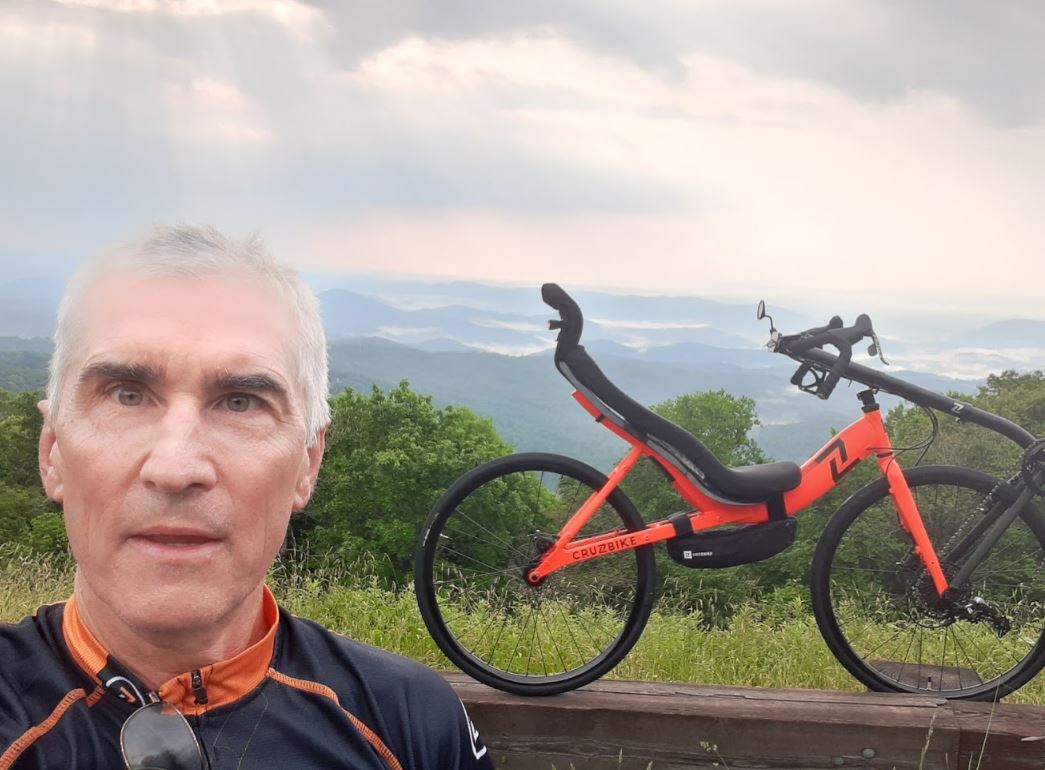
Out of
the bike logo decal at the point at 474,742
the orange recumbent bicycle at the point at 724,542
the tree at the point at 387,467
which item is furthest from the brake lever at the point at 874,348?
the tree at the point at 387,467

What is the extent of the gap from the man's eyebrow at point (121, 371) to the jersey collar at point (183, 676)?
394mm

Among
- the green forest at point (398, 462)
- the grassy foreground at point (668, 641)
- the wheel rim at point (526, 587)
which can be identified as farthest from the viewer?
the green forest at point (398, 462)

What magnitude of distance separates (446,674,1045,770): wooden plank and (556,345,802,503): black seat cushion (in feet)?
2.22

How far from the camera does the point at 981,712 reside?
3.21 m

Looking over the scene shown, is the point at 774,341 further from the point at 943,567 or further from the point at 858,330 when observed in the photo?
the point at 943,567

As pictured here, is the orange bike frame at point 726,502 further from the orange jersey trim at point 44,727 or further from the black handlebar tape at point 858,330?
the orange jersey trim at point 44,727

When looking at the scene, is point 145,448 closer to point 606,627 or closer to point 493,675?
point 493,675

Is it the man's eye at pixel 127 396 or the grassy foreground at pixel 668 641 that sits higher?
the man's eye at pixel 127 396

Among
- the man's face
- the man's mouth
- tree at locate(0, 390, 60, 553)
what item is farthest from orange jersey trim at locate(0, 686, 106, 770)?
tree at locate(0, 390, 60, 553)

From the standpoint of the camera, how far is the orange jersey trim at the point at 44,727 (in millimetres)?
1315

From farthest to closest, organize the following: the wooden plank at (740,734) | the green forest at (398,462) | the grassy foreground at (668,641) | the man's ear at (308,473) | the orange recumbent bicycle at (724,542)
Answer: the green forest at (398,462)
the grassy foreground at (668,641)
the orange recumbent bicycle at (724,542)
the wooden plank at (740,734)
the man's ear at (308,473)

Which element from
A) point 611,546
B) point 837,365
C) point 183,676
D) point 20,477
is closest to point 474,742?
point 183,676

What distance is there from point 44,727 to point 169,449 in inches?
16.9

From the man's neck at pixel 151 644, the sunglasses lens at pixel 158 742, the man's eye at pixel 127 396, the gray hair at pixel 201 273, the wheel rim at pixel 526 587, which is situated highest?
the gray hair at pixel 201 273
